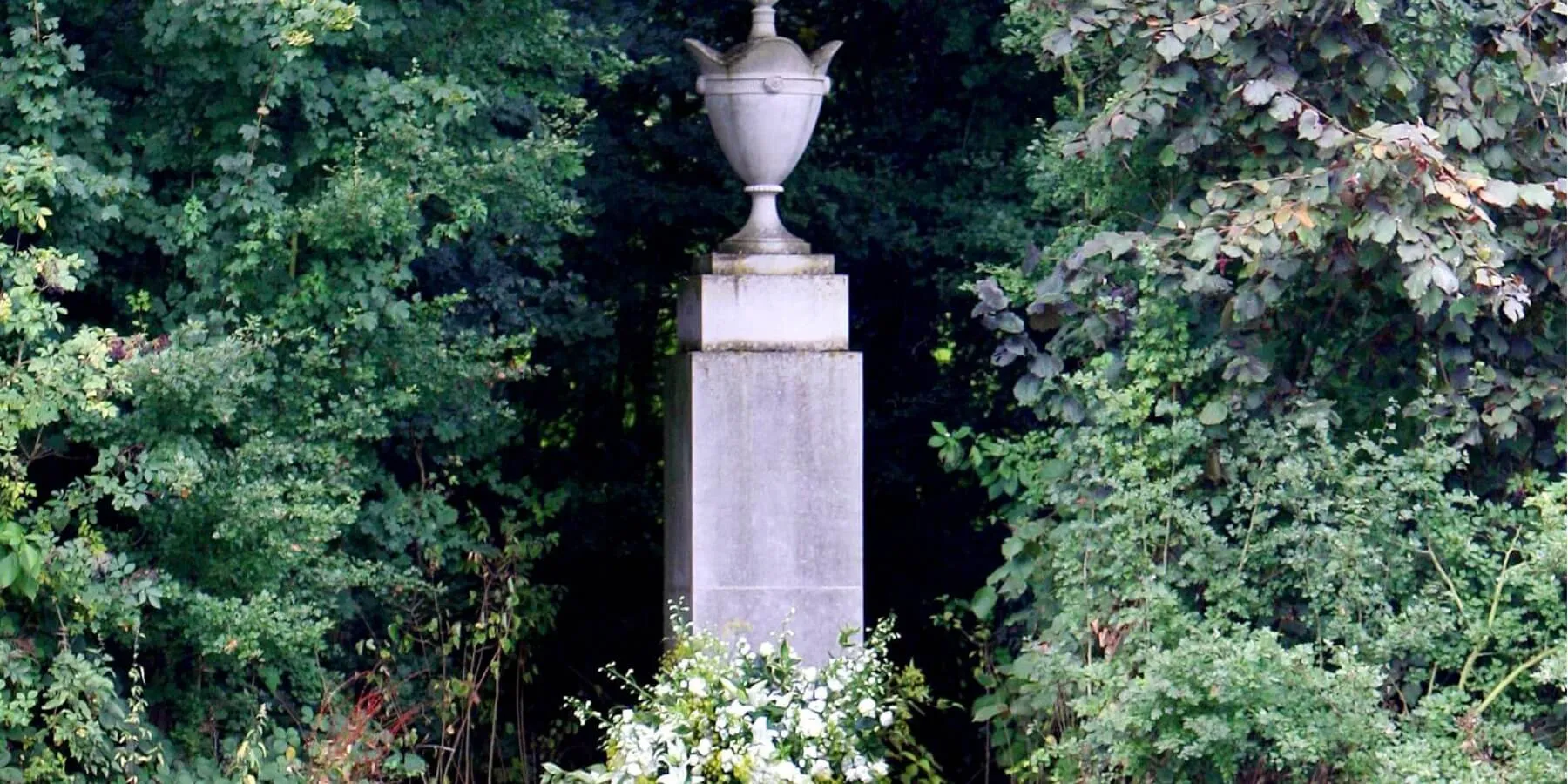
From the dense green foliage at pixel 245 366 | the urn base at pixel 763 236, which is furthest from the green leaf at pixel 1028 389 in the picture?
the dense green foliage at pixel 245 366

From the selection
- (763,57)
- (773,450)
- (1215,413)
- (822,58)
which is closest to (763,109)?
(763,57)

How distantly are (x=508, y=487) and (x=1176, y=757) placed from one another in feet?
9.89

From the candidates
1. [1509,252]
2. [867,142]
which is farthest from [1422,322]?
[867,142]

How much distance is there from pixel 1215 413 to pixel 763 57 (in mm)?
1840

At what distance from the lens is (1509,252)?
217 inches

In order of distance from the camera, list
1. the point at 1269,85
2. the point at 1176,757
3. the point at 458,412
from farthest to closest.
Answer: the point at 458,412 < the point at 1269,85 < the point at 1176,757

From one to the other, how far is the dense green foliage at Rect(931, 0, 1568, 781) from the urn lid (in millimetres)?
755

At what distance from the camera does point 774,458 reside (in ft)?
19.2

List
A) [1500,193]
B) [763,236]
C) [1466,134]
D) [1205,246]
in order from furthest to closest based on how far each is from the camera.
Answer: [763,236] → [1466,134] → [1205,246] → [1500,193]

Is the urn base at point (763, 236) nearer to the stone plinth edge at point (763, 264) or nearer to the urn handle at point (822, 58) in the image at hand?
the stone plinth edge at point (763, 264)

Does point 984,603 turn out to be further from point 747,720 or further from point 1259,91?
point 1259,91

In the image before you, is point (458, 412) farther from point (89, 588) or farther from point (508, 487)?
point (89, 588)

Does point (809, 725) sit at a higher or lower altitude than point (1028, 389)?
lower

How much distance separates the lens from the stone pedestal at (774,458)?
229 inches
